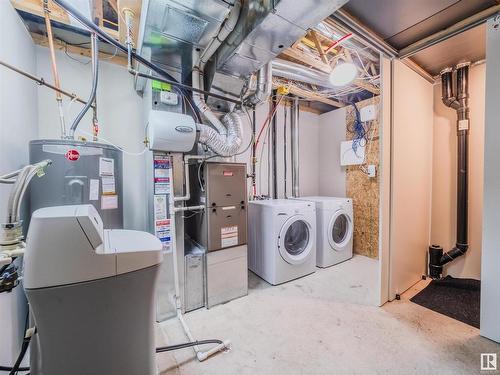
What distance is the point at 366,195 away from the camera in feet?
10.7

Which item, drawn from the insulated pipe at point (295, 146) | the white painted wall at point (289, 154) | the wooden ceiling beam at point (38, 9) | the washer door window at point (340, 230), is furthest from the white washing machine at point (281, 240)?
the wooden ceiling beam at point (38, 9)

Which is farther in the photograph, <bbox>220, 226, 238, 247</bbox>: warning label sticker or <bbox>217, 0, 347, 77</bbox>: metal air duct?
<bbox>220, 226, 238, 247</bbox>: warning label sticker

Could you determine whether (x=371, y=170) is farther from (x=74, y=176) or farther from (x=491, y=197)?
(x=74, y=176)

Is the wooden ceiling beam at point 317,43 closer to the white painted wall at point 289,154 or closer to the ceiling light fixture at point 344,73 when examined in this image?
the ceiling light fixture at point 344,73

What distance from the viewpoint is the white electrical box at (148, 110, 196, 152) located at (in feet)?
5.37

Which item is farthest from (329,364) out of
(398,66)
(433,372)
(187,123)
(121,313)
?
(398,66)

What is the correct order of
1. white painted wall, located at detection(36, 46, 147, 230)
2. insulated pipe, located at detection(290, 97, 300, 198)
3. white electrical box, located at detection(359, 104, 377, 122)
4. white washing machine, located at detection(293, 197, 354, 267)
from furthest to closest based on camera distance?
insulated pipe, located at detection(290, 97, 300, 198), white electrical box, located at detection(359, 104, 377, 122), white washing machine, located at detection(293, 197, 354, 267), white painted wall, located at detection(36, 46, 147, 230)

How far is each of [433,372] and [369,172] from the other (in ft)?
7.65

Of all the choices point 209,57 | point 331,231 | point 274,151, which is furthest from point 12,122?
point 331,231

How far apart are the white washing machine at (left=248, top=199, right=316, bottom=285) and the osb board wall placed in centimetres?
109

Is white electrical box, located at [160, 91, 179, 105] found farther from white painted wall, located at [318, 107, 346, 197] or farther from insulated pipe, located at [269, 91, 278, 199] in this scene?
white painted wall, located at [318, 107, 346, 197]

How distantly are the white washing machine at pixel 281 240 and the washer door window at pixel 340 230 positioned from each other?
14.7 inches

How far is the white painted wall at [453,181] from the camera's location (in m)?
2.26

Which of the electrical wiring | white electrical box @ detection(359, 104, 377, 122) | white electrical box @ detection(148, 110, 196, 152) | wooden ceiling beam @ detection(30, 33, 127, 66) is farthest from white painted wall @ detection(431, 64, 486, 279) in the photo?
wooden ceiling beam @ detection(30, 33, 127, 66)
